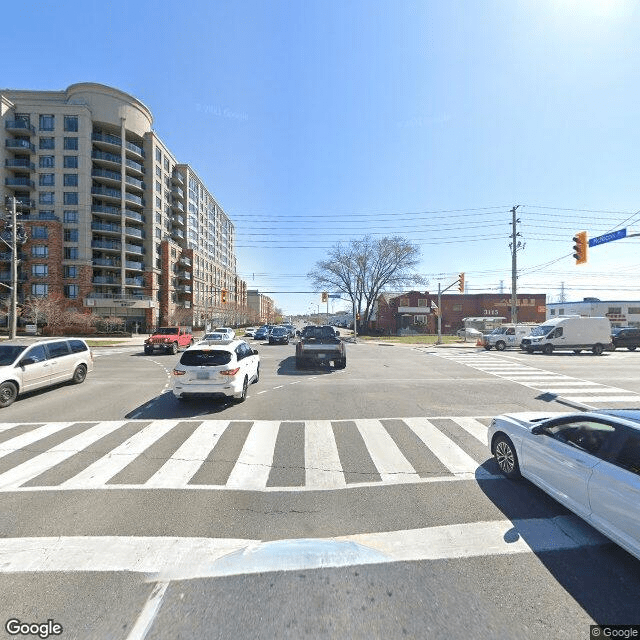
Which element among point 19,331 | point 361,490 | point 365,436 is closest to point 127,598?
Result: point 361,490

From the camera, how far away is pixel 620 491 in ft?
9.45

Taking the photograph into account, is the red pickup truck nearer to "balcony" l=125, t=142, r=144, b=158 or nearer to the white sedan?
the white sedan

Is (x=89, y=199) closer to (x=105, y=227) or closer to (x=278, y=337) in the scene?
(x=105, y=227)

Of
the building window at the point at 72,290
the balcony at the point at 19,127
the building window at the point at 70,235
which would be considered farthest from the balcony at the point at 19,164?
the building window at the point at 72,290

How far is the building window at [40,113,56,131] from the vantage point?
152ft

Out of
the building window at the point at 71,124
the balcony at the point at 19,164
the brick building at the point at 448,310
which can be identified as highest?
the building window at the point at 71,124

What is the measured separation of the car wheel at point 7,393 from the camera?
834cm

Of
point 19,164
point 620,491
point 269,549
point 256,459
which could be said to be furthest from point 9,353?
point 19,164

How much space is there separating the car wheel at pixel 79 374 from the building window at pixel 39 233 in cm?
4646

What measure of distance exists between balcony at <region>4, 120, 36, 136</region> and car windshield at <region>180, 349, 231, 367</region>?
58.8 metres

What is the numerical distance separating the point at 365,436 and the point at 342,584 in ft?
12.6

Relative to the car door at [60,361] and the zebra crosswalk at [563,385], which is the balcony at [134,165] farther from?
the zebra crosswalk at [563,385]

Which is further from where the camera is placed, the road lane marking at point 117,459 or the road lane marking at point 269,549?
the road lane marking at point 117,459

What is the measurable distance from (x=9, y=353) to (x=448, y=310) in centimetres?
5108
